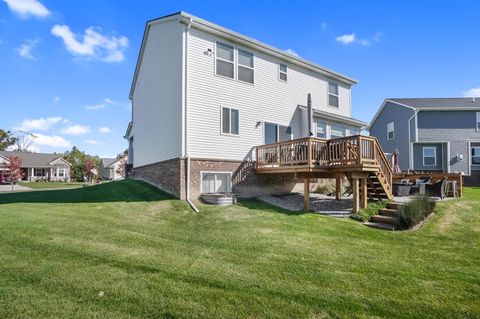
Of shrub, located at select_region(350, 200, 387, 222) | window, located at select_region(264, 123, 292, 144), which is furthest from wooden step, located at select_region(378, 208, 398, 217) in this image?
window, located at select_region(264, 123, 292, 144)

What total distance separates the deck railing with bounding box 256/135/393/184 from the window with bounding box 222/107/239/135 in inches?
102

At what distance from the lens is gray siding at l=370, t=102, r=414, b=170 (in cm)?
2624

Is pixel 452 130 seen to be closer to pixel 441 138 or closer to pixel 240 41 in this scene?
pixel 441 138

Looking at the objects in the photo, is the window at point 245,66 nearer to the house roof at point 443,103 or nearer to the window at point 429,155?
the house roof at point 443,103

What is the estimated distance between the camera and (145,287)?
13.6ft

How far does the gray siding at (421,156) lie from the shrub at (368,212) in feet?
61.5

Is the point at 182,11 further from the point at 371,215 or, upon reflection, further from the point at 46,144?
the point at 46,144

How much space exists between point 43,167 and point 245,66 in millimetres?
51940

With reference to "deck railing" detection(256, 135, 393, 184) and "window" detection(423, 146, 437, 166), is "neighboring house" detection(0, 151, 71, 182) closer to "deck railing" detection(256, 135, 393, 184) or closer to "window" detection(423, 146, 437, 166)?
"deck railing" detection(256, 135, 393, 184)

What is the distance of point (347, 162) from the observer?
10.1 metres

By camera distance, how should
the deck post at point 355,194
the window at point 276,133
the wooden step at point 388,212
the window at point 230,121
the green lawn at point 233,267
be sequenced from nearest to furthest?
the green lawn at point 233,267 → the wooden step at point 388,212 → the deck post at point 355,194 → the window at point 230,121 → the window at point 276,133

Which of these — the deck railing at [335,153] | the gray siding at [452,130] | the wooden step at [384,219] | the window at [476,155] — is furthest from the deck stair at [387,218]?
the window at [476,155]

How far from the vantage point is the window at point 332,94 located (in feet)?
60.7

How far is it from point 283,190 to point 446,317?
1081 centimetres
